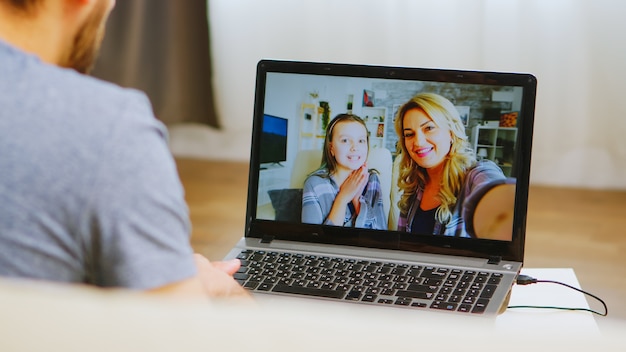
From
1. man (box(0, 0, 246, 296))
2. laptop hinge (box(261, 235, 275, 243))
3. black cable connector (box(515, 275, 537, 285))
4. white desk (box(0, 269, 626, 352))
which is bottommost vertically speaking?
black cable connector (box(515, 275, 537, 285))

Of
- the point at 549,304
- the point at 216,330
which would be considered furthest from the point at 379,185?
the point at 216,330

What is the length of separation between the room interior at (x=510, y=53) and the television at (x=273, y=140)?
1703 mm

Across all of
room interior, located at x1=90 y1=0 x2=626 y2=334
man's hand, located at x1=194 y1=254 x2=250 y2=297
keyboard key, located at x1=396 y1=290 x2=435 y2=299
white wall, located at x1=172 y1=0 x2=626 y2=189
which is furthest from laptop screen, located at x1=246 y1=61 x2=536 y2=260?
white wall, located at x1=172 y1=0 x2=626 y2=189

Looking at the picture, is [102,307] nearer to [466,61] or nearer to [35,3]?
[35,3]

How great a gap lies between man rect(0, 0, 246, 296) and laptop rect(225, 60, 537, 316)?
2.06ft

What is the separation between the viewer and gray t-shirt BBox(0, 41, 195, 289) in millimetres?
614

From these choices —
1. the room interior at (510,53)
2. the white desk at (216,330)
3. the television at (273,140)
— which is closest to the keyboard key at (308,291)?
the television at (273,140)

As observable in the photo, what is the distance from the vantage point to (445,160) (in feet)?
4.48

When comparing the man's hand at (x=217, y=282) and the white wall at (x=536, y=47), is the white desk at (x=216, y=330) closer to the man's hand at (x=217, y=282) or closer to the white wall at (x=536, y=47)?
the man's hand at (x=217, y=282)

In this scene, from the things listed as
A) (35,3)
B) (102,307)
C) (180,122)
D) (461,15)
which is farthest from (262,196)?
(180,122)

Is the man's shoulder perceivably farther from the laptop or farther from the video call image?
the video call image

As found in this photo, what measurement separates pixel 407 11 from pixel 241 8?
662 millimetres

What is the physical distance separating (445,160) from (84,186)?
2.71ft

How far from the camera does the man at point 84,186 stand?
0.61 metres
